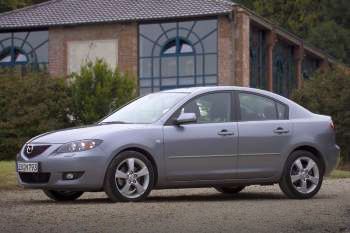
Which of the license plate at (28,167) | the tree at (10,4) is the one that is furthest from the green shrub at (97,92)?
the tree at (10,4)

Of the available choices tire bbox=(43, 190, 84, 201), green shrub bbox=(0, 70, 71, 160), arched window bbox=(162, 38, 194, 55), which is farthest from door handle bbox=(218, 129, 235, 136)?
arched window bbox=(162, 38, 194, 55)

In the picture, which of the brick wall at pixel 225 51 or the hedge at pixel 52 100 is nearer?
the hedge at pixel 52 100

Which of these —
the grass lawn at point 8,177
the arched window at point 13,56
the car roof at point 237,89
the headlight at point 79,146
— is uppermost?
the arched window at point 13,56

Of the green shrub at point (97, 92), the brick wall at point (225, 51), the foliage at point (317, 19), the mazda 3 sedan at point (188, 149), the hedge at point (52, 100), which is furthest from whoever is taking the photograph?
the foliage at point (317, 19)

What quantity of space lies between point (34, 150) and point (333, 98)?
19958mm

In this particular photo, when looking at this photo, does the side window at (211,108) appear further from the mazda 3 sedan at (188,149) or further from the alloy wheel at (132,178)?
the alloy wheel at (132,178)

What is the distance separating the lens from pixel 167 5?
42.9m

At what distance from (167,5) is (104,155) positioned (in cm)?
3228

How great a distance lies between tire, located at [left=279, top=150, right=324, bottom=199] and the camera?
40.5 ft

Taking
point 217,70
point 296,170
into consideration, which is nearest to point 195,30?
point 217,70

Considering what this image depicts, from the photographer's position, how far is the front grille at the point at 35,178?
11.3 metres

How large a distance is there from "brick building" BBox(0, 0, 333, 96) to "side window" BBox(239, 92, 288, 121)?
92.0 ft

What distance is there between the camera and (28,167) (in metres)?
11.5

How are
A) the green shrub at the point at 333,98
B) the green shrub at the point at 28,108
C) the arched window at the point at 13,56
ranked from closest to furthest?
the green shrub at the point at 28,108, the green shrub at the point at 333,98, the arched window at the point at 13,56
